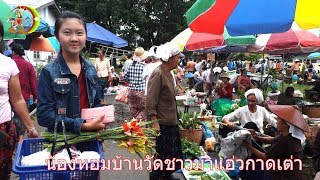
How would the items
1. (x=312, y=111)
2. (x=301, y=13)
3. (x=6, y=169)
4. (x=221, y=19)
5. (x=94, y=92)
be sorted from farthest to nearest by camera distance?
(x=312, y=111) → (x=221, y=19) → (x=301, y=13) → (x=6, y=169) → (x=94, y=92)

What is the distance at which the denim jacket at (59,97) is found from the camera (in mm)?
2303

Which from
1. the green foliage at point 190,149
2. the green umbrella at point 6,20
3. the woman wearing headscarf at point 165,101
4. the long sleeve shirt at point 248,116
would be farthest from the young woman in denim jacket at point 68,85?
the green umbrella at point 6,20

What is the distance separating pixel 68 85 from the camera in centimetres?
239

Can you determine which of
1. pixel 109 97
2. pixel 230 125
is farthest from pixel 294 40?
pixel 109 97

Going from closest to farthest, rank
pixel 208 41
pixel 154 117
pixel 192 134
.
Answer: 1. pixel 154 117
2. pixel 192 134
3. pixel 208 41

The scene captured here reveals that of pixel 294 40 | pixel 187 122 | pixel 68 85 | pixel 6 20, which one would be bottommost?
pixel 187 122

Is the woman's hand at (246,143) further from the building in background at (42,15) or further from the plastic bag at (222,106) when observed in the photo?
the building in background at (42,15)

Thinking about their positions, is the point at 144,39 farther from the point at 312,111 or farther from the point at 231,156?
the point at 231,156

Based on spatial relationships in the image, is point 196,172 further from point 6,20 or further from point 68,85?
point 6,20

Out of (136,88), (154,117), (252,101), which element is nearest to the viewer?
(154,117)

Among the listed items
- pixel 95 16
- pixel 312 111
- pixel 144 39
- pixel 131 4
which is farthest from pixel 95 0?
pixel 312 111

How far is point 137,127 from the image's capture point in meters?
2.38

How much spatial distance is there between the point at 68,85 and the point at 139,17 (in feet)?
109

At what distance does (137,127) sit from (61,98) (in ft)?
1.77
